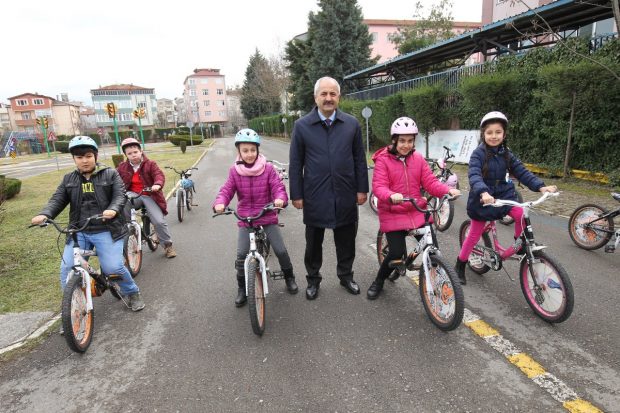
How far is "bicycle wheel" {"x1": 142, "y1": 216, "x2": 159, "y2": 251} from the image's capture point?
236 inches

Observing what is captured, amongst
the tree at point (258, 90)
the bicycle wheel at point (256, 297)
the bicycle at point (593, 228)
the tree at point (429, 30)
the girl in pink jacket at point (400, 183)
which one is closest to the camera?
the bicycle wheel at point (256, 297)

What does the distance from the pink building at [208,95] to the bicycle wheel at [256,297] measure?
98989mm

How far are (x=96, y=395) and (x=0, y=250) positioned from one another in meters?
5.48

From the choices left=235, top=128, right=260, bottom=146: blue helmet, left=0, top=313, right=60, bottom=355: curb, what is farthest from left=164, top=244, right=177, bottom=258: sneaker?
left=235, top=128, right=260, bottom=146: blue helmet

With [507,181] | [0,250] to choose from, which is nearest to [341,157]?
[507,181]

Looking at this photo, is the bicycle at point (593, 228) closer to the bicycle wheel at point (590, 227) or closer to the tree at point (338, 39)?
the bicycle wheel at point (590, 227)

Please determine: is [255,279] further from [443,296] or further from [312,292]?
[443,296]

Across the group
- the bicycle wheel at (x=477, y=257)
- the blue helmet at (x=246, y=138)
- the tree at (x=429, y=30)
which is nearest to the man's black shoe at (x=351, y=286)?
the bicycle wheel at (x=477, y=257)

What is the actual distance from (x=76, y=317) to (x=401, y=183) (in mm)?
3237

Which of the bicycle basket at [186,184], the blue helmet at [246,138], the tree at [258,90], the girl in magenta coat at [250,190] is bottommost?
the bicycle basket at [186,184]

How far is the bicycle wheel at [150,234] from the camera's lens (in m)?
5.99

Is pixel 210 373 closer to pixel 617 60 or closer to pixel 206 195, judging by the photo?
pixel 206 195

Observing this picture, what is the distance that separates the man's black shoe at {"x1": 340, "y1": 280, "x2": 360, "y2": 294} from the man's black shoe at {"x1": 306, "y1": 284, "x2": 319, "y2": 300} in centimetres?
33

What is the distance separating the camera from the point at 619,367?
2785mm
